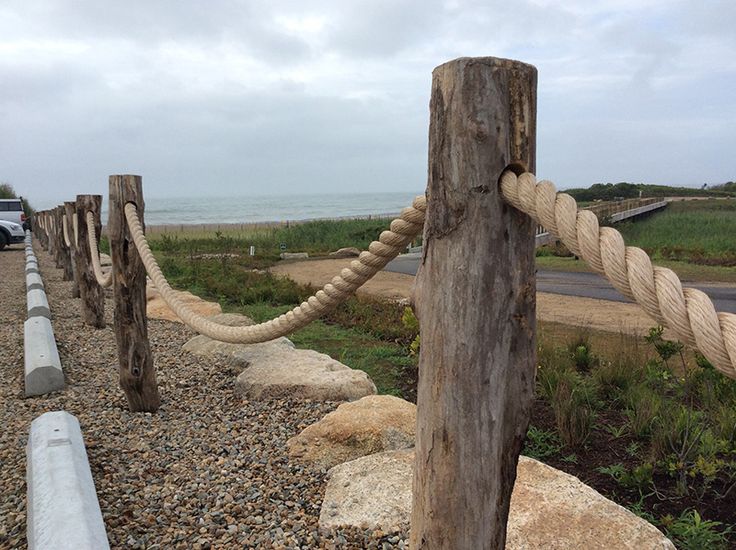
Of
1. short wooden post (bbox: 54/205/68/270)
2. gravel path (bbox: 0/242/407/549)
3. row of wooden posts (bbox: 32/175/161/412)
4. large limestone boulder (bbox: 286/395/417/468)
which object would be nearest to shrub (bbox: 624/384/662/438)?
large limestone boulder (bbox: 286/395/417/468)

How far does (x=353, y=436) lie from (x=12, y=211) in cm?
2104

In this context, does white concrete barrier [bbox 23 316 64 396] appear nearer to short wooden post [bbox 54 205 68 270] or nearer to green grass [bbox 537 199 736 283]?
short wooden post [bbox 54 205 68 270]

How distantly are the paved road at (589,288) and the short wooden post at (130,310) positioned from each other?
285 inches

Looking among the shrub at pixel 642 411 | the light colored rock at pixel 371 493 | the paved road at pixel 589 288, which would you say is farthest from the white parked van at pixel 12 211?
the shrub at pixel 642 411

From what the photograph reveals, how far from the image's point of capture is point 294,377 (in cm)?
436

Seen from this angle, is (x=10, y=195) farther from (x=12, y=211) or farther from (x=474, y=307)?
(x=474, y=307)

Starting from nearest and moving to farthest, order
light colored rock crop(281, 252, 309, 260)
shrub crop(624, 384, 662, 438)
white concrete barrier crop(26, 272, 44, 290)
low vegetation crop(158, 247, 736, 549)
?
low vegetation crop(158, 247, 736, 549), shrub crop(624, 384, 662, 438), white concrete barrier crop(26, 272, 44, 290), light colored rock crop(281, 252, 309, 260)

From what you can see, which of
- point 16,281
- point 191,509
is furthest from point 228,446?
point 16,281

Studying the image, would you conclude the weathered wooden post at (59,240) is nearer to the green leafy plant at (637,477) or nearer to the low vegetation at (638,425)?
the low vegetation at (638,425)

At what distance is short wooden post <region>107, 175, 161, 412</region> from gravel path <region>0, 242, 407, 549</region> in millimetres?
158

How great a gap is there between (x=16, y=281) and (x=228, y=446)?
9.83 metres

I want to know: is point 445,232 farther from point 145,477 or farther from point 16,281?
point 16,281

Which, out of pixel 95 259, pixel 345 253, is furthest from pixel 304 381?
pixel 345 253

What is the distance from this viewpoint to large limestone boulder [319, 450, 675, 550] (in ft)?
7.63
